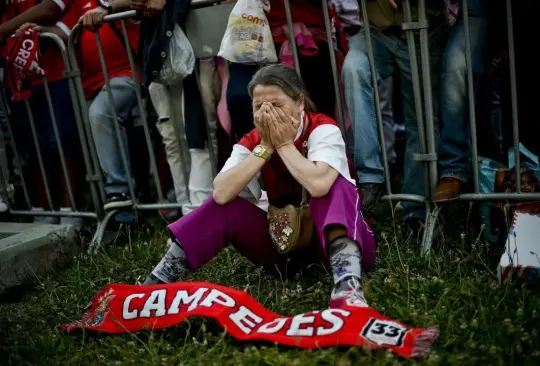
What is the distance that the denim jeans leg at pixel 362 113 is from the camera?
13.2 ft

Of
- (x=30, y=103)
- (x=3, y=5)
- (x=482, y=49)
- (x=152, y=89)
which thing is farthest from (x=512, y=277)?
(x=3, y=5)

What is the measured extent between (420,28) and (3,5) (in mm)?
3601

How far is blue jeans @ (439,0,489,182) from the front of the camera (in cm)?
388

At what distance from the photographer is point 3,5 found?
5859mm

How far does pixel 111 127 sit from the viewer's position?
16.6ft

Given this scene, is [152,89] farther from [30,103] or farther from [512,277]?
[512,277]

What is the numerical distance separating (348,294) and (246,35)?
173 cm

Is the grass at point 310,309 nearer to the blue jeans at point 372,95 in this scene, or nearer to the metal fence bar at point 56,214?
the blue jeans at point 372,95

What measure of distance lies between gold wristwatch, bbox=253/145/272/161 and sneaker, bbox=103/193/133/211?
1825 millimetres

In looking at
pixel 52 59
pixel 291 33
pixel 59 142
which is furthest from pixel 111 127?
pixel 291 33

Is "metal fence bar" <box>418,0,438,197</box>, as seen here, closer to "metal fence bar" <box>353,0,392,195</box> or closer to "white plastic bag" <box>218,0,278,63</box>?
"metal fence bar" <box>353,0,392,195</box>

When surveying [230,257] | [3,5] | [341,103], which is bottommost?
[230,257]

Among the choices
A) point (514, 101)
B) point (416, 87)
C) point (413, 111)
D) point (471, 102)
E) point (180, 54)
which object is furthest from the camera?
point (180, 54)

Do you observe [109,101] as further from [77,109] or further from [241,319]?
[241,319]
